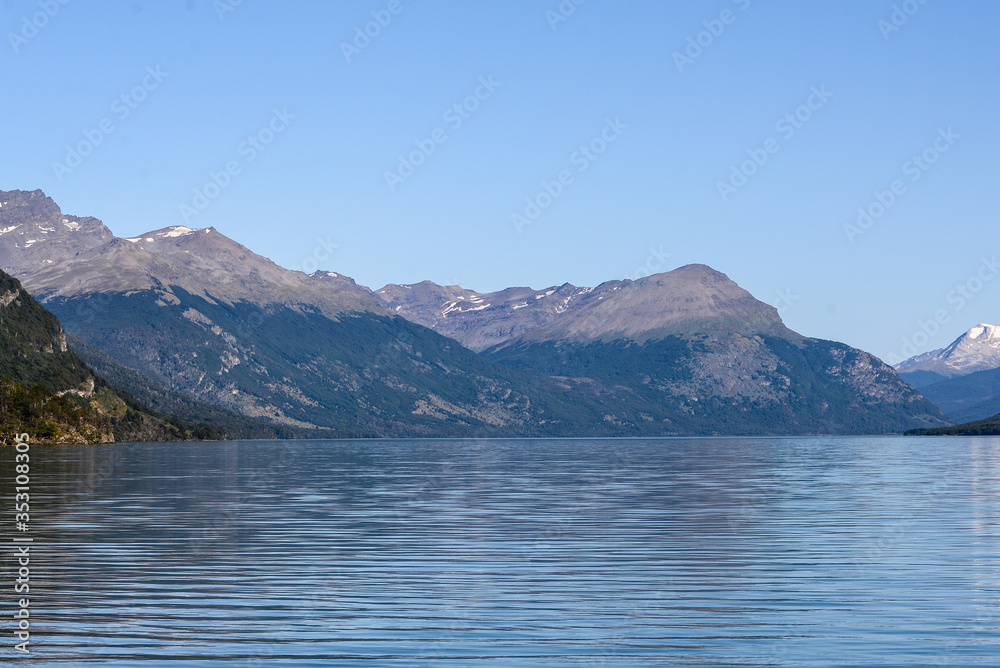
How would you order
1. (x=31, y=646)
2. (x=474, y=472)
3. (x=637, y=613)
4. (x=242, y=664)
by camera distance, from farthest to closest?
(x=474, y=472) → (x=637, y=613) → (x=31, y=646) → (x=242, y=664)

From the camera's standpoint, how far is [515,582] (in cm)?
4531

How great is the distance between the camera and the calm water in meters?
32.3

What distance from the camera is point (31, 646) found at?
32.7 m

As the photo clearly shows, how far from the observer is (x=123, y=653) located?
105 feet

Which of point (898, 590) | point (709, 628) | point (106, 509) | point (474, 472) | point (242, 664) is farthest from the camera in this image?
point (474, 472)

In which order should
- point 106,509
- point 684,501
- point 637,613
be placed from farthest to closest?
1. point 684,501
2. point 106,509
3. point 637,613

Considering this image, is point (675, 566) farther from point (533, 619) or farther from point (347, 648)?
point (347, 648)

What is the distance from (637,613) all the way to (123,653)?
1684 centimetres

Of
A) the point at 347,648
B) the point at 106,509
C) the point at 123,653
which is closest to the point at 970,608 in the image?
the point at 347,648

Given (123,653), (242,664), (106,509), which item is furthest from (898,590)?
(106,509)

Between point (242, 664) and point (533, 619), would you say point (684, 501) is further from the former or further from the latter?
point (242, 664)

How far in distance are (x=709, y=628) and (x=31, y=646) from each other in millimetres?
20836

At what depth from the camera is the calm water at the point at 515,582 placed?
1272 inches

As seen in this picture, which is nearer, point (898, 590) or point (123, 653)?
point (123, 653)
